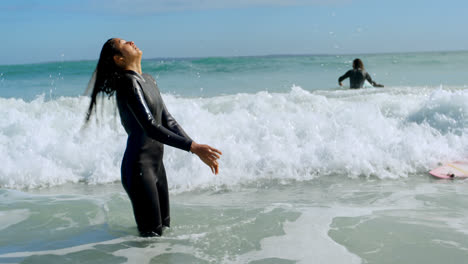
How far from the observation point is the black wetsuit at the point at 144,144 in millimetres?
3074

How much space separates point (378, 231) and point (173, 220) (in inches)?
73.9

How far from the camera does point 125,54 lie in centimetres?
328

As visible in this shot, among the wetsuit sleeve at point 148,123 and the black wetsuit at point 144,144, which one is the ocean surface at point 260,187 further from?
the wetsuit sleeve at point 148,123

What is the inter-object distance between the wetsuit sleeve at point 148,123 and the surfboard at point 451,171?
4.25m

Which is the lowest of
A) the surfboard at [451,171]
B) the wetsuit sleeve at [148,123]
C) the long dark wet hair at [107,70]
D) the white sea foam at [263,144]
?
the surfboard at [451,171]

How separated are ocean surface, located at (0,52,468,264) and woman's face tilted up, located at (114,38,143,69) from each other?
400 mm

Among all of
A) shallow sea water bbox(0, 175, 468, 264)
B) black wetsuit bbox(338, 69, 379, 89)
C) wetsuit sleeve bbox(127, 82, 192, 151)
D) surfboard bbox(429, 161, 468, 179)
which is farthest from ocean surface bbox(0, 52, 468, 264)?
black wetsuit bbox(338, 69, 379, 89)

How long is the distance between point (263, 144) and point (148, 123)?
4.30 m

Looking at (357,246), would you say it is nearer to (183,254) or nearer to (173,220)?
(183,254)

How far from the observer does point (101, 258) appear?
335 cm

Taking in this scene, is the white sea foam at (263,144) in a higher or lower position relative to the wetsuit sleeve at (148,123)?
lower


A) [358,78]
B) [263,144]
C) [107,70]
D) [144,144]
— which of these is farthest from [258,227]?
[358,78]

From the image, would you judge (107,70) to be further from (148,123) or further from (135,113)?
(148,123)

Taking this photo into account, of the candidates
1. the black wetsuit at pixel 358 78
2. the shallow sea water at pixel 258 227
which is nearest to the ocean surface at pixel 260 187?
the shallow sea water at pixel 258 227
